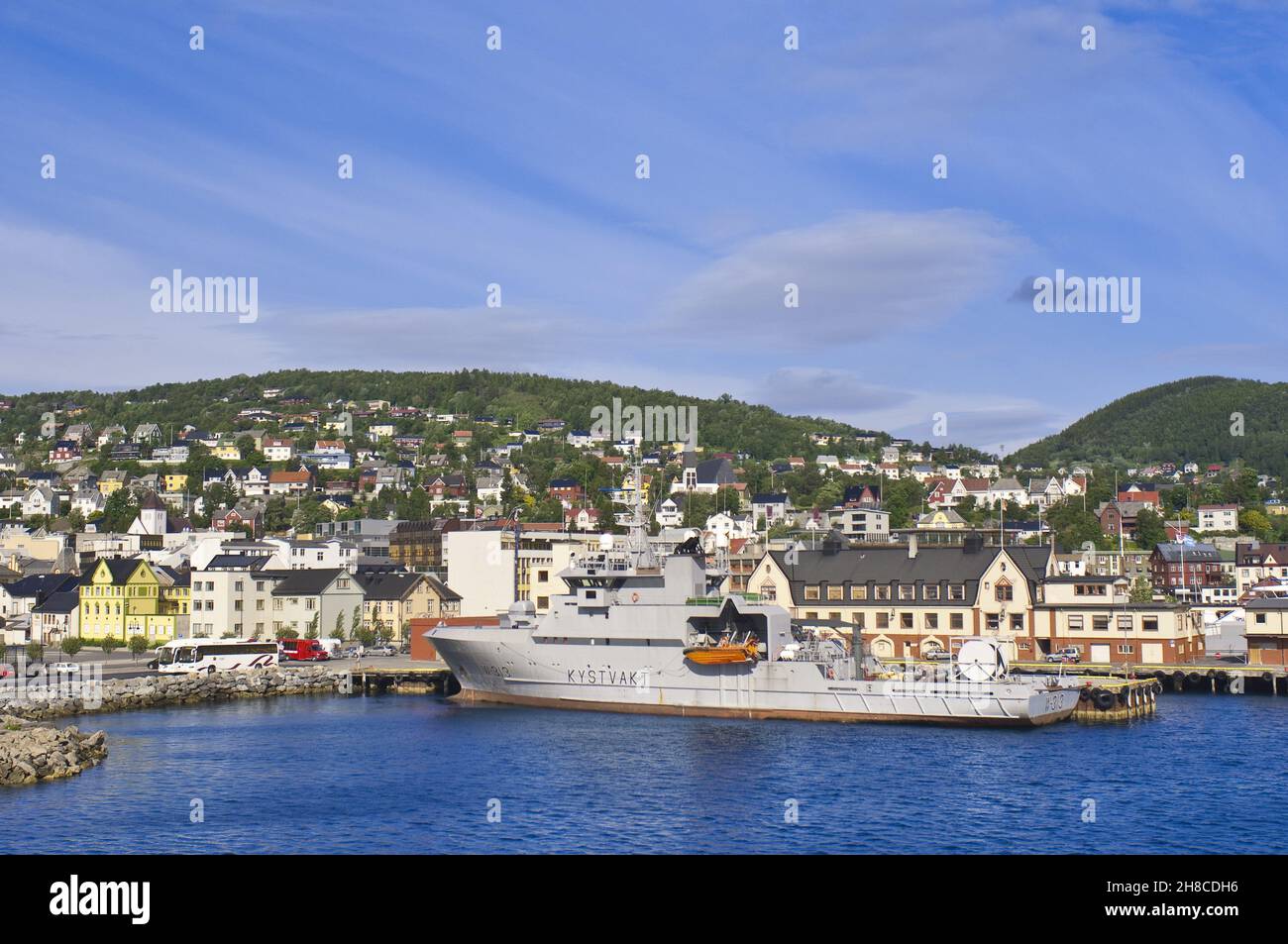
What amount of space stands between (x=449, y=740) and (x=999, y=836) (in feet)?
70.2

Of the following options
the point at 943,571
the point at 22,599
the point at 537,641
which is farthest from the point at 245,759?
the point at 22,599

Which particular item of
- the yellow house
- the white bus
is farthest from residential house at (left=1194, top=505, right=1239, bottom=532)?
the yellow house

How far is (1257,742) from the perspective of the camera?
4062 centimetres

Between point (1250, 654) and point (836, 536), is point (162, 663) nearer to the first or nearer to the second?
point (836, 536)

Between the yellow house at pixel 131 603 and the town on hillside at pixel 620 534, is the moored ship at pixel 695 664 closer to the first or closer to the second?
the town on hillside at pixel 620 534

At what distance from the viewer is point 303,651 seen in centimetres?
7131

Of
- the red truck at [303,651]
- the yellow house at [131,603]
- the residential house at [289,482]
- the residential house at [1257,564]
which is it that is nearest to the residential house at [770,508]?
the residential house at [1257,564]

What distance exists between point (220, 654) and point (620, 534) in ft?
159

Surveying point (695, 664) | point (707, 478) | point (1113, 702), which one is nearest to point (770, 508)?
point (707, 478)

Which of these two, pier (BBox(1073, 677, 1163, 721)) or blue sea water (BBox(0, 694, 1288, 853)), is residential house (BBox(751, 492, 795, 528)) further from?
blue sea water (BBox(0, 694, 1288, 853))

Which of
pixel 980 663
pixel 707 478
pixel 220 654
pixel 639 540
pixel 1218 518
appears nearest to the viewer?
pixel 980 663

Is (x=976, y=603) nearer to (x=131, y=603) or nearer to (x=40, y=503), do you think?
(x=131, y=603)

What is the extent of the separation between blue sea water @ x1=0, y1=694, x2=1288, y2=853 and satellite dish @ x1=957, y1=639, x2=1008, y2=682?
3.06 meters

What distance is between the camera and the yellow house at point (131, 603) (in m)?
80.9
